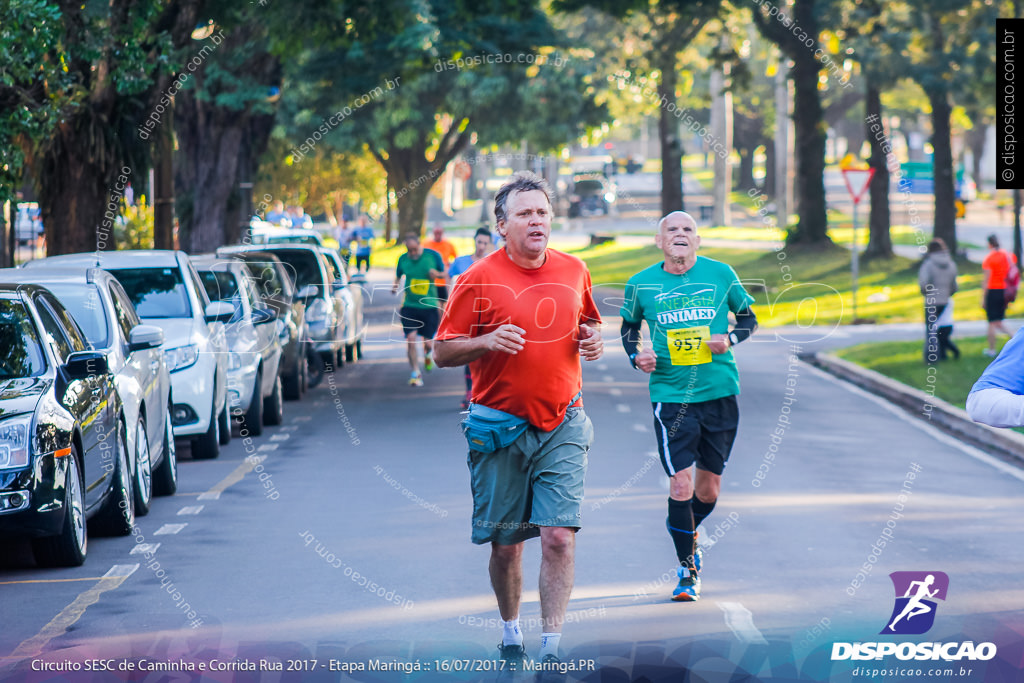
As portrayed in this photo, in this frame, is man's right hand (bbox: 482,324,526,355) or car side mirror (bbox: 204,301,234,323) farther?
car side mirror (bbox: 204,301,234,323)

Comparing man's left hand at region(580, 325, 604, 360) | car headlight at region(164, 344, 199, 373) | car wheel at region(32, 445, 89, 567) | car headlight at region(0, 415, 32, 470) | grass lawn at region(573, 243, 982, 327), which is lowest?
grass lawn at region(573, 243, 982, 327)

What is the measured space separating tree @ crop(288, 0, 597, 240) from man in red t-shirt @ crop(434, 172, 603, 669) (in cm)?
1609

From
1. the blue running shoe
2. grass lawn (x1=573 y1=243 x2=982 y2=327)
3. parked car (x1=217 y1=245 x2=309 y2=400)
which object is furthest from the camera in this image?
grass lawn (x1=573 y1=243 x2=982 y2=327)

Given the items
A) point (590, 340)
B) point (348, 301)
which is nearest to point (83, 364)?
point (590, 340)

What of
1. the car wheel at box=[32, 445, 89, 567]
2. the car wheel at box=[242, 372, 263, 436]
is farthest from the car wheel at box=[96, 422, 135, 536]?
the car wheel at box=[242, 372, 263, 436]

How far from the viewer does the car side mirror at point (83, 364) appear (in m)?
8.62

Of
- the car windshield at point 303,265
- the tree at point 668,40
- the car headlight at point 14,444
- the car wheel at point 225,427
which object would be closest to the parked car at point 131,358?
the car headlight at point 14,444

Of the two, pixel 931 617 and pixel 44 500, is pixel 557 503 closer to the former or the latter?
pixel 931 617

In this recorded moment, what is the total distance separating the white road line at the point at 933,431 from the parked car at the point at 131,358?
6645 mm

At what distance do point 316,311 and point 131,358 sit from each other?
371 inches

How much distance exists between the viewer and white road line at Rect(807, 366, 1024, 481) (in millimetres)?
12750

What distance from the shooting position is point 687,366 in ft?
25.5

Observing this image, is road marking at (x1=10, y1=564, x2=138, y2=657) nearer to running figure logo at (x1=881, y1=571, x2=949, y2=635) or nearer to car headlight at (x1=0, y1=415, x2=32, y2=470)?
car headlight at (x1=0, y1=415, x2=32, y2=470)

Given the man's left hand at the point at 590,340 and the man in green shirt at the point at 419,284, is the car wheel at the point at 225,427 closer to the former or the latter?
the man in green shirt at the point at 419,284
